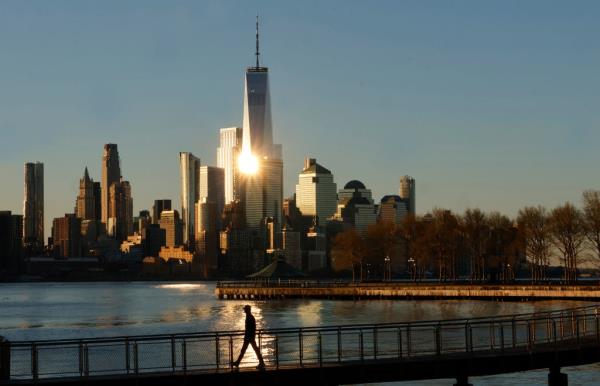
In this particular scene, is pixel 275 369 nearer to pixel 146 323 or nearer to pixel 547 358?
pixel 547 358

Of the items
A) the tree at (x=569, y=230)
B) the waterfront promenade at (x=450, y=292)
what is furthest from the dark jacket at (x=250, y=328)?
the tree at (x=569, y=230)

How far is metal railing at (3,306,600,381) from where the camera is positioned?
41250mm

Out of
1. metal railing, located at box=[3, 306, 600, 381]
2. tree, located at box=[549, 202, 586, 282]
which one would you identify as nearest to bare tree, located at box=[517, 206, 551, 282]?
tree, located at box=[549, 202, 586, 282]

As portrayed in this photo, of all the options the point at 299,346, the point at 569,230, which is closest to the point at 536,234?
the point at 569,230

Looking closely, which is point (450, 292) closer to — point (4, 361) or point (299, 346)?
point (299, 346)

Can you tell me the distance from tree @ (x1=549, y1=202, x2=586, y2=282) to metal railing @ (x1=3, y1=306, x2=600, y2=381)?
82776 mm

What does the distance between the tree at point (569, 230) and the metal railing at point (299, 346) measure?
82776 mm

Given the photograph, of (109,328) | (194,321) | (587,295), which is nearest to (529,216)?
(587,295)

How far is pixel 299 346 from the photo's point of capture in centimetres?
4709

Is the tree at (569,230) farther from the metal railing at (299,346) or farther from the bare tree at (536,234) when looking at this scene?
the metal railing at (299,346)

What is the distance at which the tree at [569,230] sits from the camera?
169250 millimetres

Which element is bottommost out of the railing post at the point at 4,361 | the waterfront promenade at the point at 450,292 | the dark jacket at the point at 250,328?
the waterfront promenade at the point at 450,292

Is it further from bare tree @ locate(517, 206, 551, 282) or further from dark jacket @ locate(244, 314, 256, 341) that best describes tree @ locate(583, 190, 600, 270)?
dark jacket @ locate(244, 314, 256, 341)

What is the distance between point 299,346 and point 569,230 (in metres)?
129
